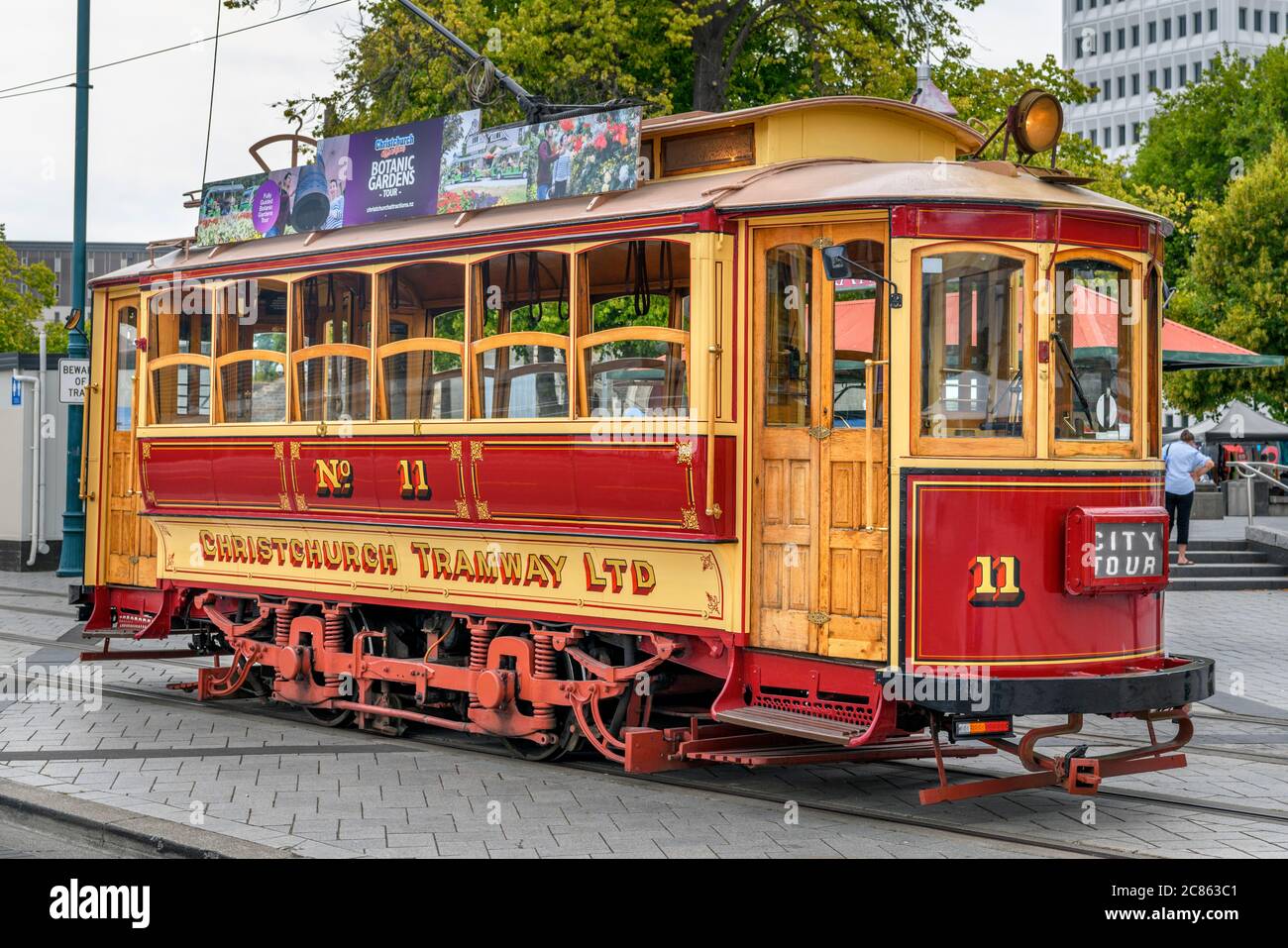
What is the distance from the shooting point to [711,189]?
866 centimetres

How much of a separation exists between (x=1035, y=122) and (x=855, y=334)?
5.27 ft

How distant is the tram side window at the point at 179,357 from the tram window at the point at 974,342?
5.79 metres

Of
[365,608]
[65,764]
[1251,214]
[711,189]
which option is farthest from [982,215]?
[1251,214]

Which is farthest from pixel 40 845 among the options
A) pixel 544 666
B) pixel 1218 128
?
pixel 1218 128

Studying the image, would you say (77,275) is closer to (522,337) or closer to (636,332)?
(522,337)

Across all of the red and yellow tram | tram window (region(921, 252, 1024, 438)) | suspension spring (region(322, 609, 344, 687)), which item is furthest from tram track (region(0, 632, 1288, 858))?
tram window (region(921, 252, 1024, 438))

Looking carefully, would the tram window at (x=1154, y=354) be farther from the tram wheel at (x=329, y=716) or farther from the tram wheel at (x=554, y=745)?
the tram wheel at (x=329, y=716)

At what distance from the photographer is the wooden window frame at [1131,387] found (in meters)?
8.10

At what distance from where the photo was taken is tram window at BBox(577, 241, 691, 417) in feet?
28.6

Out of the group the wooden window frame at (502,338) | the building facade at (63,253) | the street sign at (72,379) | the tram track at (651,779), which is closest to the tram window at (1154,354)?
the tram track at (651,779)

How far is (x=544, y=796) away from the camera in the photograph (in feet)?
28.6

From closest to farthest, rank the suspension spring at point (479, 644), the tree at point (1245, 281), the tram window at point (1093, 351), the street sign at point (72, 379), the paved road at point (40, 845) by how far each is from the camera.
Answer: the paved road at point (40, 845) → the tram window at point (1093, 351) → the suspension spring at point (479, 644) → the street sign at point (72, 379) → the tree at point (1245, 281)

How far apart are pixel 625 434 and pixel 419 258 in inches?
86.5

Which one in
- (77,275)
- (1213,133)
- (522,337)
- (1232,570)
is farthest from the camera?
(1213,133)
